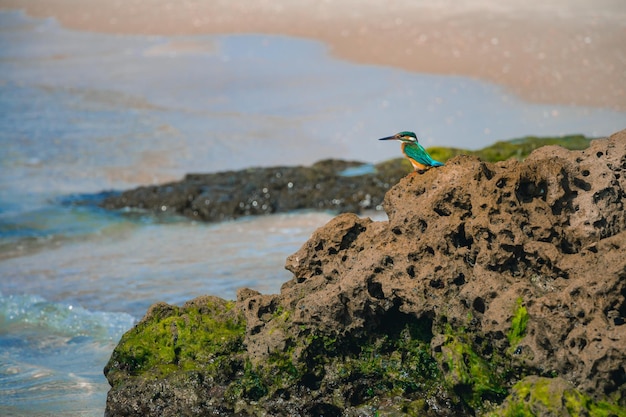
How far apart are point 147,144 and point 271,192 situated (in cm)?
433

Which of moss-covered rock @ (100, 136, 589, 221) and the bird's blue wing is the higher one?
the bird's blue wing

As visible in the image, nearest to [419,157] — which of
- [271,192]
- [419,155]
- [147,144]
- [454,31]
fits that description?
[419,155]

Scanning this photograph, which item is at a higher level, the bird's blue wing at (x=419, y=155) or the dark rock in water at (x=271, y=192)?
the bird's blue wing at (x=419, y=155)

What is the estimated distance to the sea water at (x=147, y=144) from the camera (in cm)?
846

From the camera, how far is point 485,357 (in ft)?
16.6

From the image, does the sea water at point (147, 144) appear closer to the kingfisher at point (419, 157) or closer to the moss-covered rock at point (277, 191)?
the moss-covered rock at point (277, 191)

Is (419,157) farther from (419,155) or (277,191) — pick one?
(277,191)

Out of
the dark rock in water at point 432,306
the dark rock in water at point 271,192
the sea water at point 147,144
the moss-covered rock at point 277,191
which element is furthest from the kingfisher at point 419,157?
the dark rock in water at point 271,192

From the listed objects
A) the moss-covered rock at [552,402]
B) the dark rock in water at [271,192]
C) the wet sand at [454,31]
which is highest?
the wet sand at [454,31]

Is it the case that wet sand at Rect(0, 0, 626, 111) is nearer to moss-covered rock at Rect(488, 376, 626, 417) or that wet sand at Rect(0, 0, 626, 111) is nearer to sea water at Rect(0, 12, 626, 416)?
sea water at Rect(0, 12, 626, 416)

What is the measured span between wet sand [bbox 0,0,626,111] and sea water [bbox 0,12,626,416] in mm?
562

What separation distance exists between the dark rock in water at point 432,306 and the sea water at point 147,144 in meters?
1.29

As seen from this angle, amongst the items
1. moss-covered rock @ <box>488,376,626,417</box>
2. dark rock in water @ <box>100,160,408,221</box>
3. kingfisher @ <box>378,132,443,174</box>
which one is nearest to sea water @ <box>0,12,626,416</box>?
dark rock in water @ <box>100,160,408,221</box>

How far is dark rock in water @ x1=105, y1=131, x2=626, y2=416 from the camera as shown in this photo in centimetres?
494
